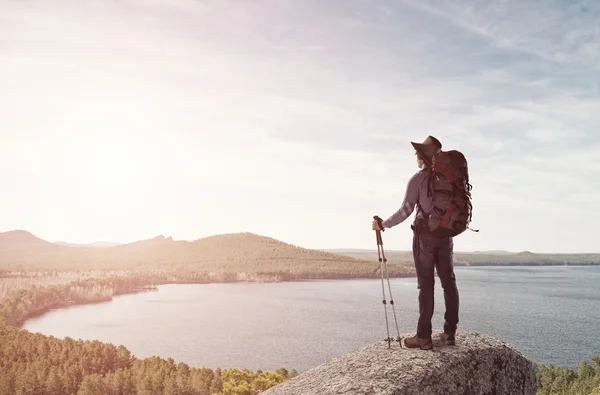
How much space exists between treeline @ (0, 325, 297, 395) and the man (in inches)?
666

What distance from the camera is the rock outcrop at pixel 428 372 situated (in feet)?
29.4

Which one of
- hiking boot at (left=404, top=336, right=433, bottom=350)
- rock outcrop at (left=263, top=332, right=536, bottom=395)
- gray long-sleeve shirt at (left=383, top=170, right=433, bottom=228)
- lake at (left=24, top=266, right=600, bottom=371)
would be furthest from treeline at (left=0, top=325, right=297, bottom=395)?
lake at (left=24, top=266, right=600, bottom=371)

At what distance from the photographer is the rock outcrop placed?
353 inches

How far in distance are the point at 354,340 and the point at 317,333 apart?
417 inches

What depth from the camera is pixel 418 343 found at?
10.2m

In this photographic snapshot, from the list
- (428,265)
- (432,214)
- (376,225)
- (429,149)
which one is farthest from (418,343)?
(429,149)

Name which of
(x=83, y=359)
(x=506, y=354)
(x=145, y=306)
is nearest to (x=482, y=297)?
(x=145, y=306)

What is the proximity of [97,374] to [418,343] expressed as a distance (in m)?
38.8

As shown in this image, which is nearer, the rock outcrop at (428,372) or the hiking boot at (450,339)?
the rock outcrop at (428,372)

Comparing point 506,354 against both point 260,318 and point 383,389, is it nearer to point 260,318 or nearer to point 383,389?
point 383,389

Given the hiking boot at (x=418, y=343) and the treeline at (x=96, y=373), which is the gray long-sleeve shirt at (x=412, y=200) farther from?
the treeline at (x=96, y=373)

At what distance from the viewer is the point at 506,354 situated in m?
10.8

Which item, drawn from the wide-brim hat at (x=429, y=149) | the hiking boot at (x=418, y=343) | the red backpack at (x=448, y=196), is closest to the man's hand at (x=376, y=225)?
the red backpack at (x=448, y=196)

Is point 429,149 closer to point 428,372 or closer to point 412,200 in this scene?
point 412,200
